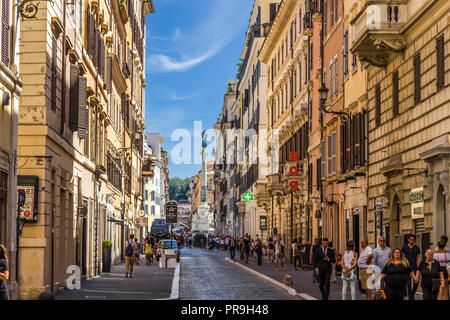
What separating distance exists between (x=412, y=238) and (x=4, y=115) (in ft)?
32.6

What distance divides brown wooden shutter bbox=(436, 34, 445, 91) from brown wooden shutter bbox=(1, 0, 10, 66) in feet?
34.4

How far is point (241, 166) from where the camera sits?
102 m

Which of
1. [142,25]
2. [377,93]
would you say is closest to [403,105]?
[377,93]

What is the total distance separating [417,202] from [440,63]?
4.30 metres

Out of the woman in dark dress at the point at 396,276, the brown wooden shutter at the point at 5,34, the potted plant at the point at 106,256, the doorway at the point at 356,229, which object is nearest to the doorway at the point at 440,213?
the woman in dark dress at the point at 396,276

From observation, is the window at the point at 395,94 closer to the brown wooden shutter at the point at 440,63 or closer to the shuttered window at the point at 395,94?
the shuttered window at the point at 395,94

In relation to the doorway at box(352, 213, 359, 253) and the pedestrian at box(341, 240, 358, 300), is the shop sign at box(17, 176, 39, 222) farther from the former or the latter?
the doorway at box(352, 213, 359, 253)

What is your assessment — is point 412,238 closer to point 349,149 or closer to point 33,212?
point 33,212

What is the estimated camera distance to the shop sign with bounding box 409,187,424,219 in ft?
82.7

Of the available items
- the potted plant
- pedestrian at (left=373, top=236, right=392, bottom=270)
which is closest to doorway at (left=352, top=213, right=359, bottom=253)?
the potted plant

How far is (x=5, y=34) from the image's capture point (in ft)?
68.6

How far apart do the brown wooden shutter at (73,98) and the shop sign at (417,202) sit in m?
10.7

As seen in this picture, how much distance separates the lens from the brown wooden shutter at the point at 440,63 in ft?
75.6

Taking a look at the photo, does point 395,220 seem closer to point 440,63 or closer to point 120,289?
point 440,63
